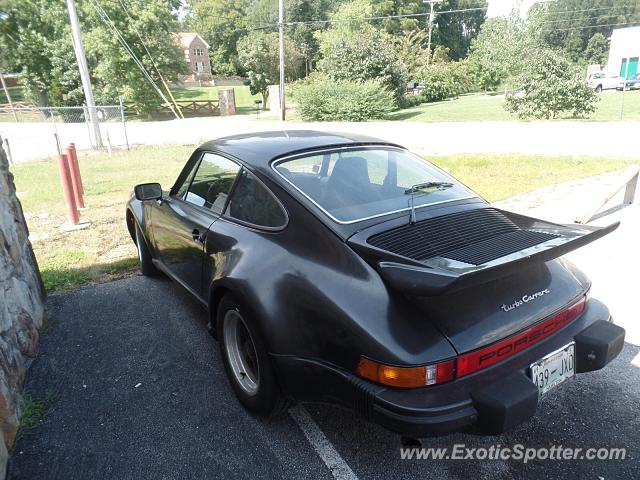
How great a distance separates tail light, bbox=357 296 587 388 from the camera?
188 cm

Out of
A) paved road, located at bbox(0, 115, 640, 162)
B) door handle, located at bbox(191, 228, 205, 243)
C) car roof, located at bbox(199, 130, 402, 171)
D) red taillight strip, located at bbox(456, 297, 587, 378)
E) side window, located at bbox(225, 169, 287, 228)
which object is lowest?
paved road, located at bbox(0, 115, 640, 162)

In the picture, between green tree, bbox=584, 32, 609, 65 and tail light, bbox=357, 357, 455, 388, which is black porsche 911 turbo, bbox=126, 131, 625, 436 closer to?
tail light, bbox=357, 357, 455, 388

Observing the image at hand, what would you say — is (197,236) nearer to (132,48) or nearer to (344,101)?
(344,101)

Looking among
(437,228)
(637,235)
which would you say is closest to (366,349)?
(437,228)

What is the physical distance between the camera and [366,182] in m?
2.89

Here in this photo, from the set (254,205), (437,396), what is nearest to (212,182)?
(254,205)

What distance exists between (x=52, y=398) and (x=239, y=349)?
51.2 inches

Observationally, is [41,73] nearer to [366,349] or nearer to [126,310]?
[126,310]

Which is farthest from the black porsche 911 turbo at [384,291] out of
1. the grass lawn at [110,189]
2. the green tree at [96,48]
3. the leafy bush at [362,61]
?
the green tree at [96,48]

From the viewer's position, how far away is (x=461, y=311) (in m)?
2.02

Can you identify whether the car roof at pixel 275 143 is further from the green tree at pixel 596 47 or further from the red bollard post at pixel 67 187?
the green tree at pixel 596 47

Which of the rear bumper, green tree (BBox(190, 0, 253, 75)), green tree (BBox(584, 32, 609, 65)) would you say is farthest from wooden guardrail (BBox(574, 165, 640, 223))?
green tree (BBox(584, 32, 609, 65))

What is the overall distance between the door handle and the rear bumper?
1215 mm

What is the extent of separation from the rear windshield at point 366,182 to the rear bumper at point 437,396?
32.7 inches
